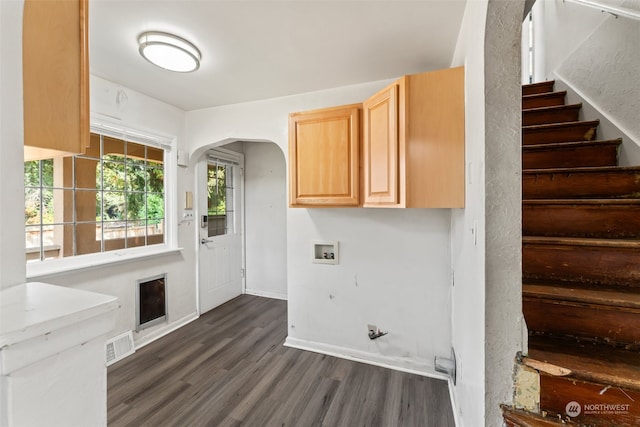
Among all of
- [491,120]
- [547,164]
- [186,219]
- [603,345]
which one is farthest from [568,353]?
[186,219]

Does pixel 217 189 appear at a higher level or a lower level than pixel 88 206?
higher

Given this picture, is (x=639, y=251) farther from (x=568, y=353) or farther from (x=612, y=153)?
(x=612, y=153)

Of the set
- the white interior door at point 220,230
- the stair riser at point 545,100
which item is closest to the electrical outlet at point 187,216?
the white interior door at point 220,230

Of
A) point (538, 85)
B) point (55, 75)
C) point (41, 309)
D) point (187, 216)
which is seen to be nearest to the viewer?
point (41, 309)

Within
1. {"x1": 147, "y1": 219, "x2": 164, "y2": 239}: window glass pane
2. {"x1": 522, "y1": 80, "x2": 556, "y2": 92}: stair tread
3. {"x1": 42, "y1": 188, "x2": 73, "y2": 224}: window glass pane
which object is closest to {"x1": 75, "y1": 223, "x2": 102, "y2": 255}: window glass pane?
{"x1": 42, "y1": 188, "x2": 73, "y2": 224}: window glass pane

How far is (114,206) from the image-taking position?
256 centimetres

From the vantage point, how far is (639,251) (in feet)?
3.63

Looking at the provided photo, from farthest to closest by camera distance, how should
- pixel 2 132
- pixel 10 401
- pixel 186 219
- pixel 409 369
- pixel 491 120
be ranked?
pixel 186 219 → pixel 409 369 → pixel 491 120 → pixel 2 132 → pixel 10 401

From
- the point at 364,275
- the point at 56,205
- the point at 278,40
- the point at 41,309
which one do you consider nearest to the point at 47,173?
the point at 56,205

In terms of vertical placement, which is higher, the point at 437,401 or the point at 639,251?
the point at 639,251

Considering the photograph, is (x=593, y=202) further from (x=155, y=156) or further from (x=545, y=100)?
(x=155, y=156)

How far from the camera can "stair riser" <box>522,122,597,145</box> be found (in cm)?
182

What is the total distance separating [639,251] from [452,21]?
150 cm

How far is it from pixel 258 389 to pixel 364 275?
1.23 m
